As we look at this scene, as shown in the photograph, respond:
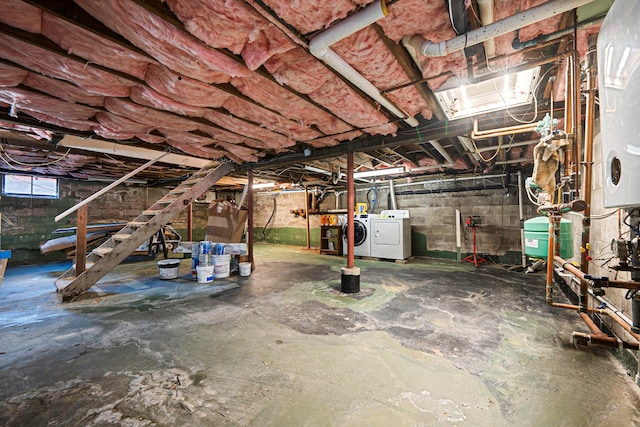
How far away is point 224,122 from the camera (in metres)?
2.84

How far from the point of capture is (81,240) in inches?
137

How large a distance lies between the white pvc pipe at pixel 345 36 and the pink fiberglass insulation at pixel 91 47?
1230 mm

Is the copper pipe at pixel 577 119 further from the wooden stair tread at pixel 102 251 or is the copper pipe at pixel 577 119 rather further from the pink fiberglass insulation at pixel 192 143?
the wooden stair tread at pixel 102 251

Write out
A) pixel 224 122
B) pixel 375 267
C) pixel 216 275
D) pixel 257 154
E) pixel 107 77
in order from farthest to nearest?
pixel 375 267, pixel 216 275, pixel 257 154, pixel 224 122, pixel 107 77

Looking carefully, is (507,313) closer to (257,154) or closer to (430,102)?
(430,102)

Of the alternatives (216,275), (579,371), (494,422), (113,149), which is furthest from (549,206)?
(113,149)

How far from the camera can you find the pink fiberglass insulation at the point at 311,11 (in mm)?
1338

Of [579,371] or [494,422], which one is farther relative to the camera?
[579,371]

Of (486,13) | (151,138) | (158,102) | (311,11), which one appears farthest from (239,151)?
(486,13)

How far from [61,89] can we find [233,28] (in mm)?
1819

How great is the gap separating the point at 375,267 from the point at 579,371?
3809 millimetres

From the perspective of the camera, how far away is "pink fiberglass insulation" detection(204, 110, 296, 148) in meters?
2.74

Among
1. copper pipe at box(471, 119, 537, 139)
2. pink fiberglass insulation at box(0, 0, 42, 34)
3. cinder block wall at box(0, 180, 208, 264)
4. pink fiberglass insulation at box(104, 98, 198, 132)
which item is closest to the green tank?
copper pipe at box(471, 119, 537, 139)

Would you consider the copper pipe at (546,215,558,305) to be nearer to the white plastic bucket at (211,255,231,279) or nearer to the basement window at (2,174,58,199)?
the white plastic bucket at (211,255,231,279)
